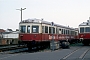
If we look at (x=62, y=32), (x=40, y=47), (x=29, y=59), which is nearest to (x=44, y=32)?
(x=40, y=47)

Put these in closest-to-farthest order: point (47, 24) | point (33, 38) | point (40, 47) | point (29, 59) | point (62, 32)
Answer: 1. point (29, 59)
2. point (33, 38)
3. point (47, 24)
4. point (40, 47)
5. point (62, 32)

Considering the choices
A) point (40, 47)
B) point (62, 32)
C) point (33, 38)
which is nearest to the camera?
point (33, 38)

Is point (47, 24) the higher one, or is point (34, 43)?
point (47, 24)

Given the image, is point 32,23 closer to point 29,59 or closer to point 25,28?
point 25,28

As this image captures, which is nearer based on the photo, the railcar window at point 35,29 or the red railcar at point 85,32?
the railcar window at point 35,29

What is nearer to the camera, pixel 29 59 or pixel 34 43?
pixel 29 59

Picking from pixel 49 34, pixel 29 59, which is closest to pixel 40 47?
pixel 49 34

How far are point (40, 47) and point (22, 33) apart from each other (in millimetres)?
5743

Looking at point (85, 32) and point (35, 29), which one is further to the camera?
point (85, 32)

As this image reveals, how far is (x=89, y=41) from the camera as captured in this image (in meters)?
40.2

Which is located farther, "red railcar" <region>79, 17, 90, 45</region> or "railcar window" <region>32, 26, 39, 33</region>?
"red railcar" <region>79, 17, 90, 45</region>

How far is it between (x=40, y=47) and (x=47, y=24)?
4.48 m

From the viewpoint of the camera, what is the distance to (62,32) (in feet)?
125

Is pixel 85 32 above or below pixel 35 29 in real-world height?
below
